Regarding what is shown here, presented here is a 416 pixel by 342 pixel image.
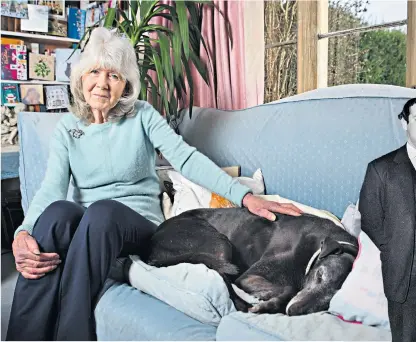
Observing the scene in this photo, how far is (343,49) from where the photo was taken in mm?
1905

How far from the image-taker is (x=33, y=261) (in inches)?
45.5

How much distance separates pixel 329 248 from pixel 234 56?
1258mm

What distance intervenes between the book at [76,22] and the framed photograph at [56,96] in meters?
0.34

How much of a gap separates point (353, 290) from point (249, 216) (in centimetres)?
36

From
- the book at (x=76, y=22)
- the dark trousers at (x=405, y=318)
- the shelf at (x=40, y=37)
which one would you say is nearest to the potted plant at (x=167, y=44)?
the shelf at (x=40, y=37)

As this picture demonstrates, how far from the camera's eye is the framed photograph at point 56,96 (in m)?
2.90

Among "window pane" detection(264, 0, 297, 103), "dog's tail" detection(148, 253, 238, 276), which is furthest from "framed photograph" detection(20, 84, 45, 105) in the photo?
"dog's tail" detection(148, 253, 238, 276)

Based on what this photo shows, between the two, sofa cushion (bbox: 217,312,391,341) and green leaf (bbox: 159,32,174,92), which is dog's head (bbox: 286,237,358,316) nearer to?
sofa cushion (bbox: 217,312,391,341)

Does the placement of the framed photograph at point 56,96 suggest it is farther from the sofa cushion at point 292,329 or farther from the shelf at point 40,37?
the sofa cushion at point 292,329

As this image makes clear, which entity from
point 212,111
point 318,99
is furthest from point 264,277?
point 212,111

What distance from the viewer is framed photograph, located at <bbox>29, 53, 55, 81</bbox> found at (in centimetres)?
282

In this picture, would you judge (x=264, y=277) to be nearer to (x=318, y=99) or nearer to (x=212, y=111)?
(x=318, y=99)

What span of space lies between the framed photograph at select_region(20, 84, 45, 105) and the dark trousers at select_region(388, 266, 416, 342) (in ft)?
8.11

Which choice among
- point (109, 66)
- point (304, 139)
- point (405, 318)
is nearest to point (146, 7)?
point (109, 66)
